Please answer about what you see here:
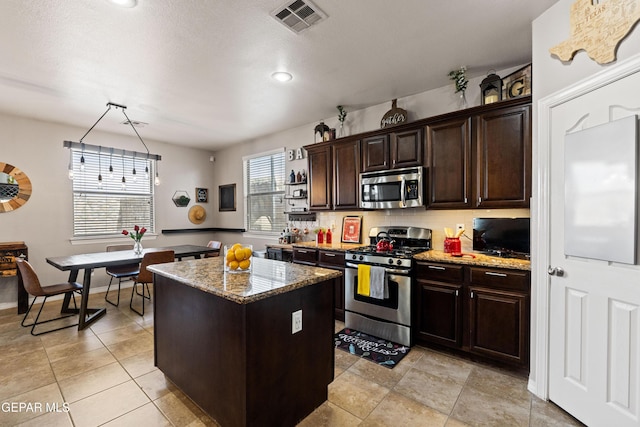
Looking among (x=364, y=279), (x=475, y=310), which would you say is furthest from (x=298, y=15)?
(x=475, y=310)

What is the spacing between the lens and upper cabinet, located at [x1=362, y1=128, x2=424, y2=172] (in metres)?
3.16

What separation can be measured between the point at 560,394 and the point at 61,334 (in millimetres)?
4645

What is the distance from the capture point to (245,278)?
1.85 m

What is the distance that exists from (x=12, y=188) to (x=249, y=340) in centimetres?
478

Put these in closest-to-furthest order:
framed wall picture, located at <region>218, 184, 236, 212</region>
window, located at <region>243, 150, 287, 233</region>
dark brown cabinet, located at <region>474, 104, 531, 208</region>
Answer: dark brown cabinet, located at <region>474, 104, 531, 208</region> → window, located at <region>243, 150, 287, 233</region> → framed wall picture, located at <region>218, 184, 236, 212</region>

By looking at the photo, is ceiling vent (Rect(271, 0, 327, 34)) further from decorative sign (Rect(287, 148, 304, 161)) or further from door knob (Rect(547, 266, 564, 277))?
decorative sign (Rect(287, 148, 304, 161))

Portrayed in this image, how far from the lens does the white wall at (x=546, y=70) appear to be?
6.05ft

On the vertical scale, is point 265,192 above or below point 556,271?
above

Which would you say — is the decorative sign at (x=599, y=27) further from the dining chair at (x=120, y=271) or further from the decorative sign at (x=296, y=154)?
the dining chair at (x=120, y=271)

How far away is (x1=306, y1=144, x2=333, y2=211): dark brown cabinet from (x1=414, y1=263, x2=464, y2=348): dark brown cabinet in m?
1.71

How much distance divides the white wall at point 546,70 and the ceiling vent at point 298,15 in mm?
1581

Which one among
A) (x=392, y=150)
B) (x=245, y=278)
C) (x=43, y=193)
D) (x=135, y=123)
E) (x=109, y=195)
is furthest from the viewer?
(x=109, y=195)

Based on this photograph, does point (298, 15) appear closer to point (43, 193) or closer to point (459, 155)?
point (459, 155)

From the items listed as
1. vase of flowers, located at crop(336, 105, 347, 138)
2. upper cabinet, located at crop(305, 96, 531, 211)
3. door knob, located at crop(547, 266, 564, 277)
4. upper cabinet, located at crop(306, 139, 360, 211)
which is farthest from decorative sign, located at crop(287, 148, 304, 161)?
door knob, located at crop(547, 266, 564, 277)
